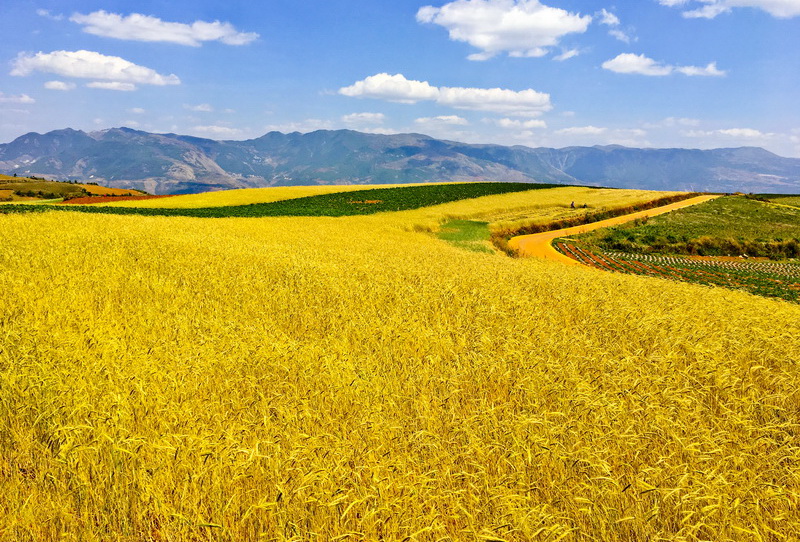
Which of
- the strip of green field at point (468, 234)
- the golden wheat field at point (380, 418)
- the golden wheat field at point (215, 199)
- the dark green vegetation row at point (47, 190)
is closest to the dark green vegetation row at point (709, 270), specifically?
the strip of green field at point (468, 234)

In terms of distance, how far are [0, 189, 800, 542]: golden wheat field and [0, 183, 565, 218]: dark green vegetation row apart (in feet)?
116

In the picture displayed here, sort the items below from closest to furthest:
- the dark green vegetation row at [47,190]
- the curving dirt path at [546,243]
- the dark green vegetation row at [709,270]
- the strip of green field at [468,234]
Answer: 1. the dark green vegetation row at [709,270]
2. the strip of green field at [468,234]
3. the curving dirt path at [546,243]
4. the dark green vegetation row at [47,190]

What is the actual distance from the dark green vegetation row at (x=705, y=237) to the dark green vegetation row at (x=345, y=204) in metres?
24.1

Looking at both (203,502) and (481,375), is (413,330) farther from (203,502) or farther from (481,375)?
(203,502)

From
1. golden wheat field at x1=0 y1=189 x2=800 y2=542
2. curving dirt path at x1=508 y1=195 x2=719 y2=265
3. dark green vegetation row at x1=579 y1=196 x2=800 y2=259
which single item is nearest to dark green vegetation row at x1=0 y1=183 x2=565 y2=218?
curving dirt path at x1=508 y1=195 x2=719 y2=265

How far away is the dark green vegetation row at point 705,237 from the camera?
3419 cm

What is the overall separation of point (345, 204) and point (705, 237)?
3949cm

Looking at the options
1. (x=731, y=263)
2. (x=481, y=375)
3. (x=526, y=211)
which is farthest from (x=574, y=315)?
(x=526, y=211)

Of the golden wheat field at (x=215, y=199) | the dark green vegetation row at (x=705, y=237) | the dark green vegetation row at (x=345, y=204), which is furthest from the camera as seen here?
the golden wheat field at (x=215, y=199)

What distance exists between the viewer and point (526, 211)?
170 feet

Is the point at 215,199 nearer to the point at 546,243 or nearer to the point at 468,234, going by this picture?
the point at 468,234

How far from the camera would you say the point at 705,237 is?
35.5 metres

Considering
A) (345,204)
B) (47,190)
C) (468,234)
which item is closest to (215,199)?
(345,204)

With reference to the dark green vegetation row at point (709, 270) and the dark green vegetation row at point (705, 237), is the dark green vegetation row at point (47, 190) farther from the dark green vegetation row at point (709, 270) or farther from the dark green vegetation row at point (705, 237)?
the dark green vegetation row at point (705, 237)
